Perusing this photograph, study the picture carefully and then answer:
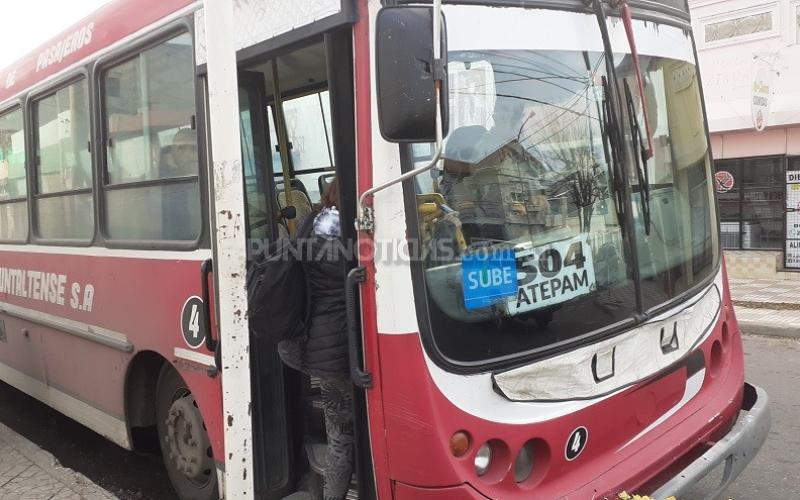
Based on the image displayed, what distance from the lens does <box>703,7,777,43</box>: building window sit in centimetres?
1053

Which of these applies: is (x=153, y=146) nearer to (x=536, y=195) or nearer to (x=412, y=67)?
(x=412, y=67)

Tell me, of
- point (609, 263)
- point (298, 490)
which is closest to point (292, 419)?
point (298, 490)

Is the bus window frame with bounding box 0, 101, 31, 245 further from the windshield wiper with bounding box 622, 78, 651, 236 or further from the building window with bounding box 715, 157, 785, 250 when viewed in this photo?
the building window with bounding box 715, 157, 785, 250

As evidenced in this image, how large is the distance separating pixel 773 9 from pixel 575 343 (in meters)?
10.3

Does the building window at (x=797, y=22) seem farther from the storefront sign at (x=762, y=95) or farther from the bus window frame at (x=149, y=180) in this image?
the bus window frame at (x=149, y=180)

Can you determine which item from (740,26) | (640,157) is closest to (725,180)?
(740,26)

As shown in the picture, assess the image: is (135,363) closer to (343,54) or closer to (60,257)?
(60,257)

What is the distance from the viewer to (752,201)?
1118cm

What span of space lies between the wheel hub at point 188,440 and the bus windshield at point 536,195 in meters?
1.68

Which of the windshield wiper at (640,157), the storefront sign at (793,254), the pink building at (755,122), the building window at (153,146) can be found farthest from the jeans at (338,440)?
the storefront sign at (793,254)

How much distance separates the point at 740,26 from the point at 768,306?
15.7 feet

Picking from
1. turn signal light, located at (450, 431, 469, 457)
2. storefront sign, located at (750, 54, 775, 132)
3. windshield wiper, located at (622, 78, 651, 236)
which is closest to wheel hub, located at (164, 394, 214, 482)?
turn signal light, located at (450, 431, 469, 457)

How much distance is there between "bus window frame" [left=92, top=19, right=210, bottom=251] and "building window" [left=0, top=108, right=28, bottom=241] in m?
1.43

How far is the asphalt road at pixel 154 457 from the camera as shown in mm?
3803
